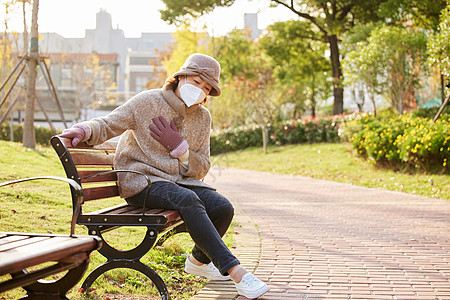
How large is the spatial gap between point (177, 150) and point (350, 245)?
2311mm

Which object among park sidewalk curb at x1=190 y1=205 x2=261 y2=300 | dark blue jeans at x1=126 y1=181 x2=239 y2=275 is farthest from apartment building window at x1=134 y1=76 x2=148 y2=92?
dark blue jeans at x1=126 y1=181 x2=239 y2=275

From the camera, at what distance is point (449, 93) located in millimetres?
10938

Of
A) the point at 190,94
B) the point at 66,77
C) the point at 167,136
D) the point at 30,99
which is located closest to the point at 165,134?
the point at 167,136

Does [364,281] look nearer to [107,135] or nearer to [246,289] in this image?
[246,289]

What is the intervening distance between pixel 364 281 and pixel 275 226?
7.79ft

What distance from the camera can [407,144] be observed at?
1084 cm

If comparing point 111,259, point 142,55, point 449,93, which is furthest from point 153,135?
point 142,55

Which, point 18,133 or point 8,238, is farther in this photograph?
point 18,133

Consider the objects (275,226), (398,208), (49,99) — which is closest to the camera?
(275,226)

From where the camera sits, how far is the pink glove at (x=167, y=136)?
351 centimetres

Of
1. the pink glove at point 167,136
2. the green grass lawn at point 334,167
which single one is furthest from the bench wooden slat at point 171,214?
the green grass lawn at point 334,167

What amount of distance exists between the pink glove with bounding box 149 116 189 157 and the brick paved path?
3.20 ft

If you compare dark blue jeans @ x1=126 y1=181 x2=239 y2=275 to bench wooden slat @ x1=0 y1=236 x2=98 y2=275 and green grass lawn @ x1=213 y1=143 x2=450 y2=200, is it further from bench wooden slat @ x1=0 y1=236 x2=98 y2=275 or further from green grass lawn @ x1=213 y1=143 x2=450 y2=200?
green grass lawn @ x1=213 y1=143 x2=450 y2=200

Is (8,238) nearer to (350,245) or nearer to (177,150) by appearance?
(177,150)
